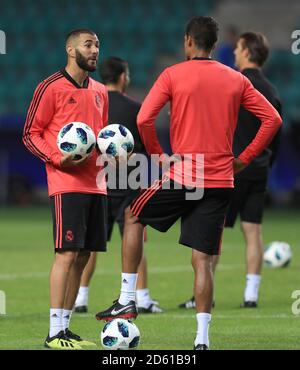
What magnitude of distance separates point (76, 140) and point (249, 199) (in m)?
3.74

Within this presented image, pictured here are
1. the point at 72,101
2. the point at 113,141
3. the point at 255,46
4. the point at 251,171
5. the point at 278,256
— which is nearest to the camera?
the point at 113,141

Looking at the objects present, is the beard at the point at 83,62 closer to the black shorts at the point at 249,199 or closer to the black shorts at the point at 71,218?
the black shorts at the point at 71,218

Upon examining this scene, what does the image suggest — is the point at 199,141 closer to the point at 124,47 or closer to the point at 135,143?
the point at 135,143

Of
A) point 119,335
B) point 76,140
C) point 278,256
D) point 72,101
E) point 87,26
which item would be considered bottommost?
point 119,335

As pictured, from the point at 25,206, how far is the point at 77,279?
18.0 m

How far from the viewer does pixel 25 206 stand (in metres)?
26.1

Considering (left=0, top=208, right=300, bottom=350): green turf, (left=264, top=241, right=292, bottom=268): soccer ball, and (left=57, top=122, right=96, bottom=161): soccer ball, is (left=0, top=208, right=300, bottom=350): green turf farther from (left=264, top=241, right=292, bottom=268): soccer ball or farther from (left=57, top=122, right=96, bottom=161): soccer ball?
(left=57, top=122, right=96, bottom=161): soccer ball

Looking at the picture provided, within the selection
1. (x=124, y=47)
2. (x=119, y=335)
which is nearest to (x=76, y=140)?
(x=119, y=335)

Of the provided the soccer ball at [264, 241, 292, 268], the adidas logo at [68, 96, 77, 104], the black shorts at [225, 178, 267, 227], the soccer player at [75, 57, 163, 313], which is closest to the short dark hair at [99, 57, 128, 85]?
the soccer player at [75, 57, 163, 313]

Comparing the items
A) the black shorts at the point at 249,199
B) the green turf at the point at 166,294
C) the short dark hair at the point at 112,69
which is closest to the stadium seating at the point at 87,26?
the green turf at the point at 166,294

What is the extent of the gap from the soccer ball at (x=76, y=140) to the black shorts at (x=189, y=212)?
1.74ft

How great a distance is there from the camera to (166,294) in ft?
37.7

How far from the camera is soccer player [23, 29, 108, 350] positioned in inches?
309
